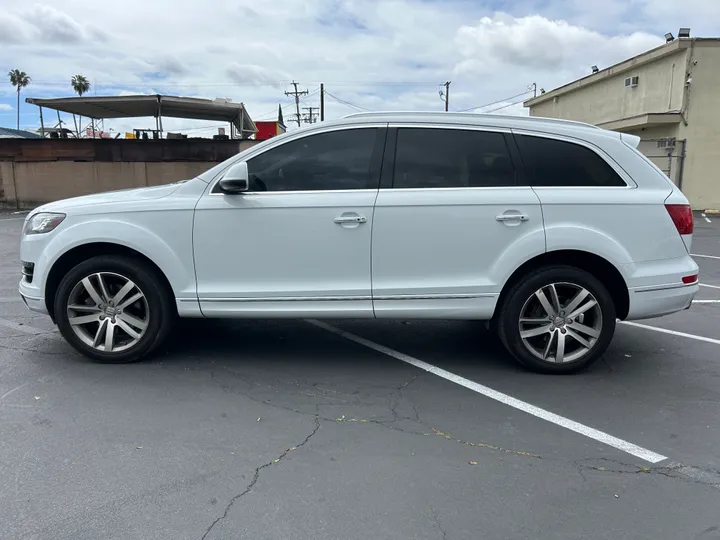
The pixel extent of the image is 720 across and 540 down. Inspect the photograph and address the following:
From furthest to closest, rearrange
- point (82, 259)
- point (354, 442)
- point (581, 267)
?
point (82, 259) → point (581, 267) → point (354, 442)

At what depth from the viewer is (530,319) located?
4.21 meters

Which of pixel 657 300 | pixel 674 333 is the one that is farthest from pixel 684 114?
pixel 657 300

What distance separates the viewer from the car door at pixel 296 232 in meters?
4.09

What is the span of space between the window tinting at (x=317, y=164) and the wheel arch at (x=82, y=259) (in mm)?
1018

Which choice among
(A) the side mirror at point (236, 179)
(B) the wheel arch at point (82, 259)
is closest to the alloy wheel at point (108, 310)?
(B) the wheel arch at point (82, 259)

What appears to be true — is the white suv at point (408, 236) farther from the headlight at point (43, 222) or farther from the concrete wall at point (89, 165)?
the concrete wall at point (89, 165)

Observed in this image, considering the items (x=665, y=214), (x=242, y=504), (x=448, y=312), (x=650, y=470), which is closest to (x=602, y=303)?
(x=665, y=214)

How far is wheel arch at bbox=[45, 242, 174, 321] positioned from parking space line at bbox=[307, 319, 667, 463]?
1.86 m

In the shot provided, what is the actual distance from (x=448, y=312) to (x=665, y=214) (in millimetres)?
1767

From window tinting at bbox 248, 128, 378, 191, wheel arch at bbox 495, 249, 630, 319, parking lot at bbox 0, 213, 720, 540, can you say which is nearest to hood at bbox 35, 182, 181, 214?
window tinting at bbox 248, 128, 378, 191

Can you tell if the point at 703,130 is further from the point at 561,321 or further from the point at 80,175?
the point at 80,175

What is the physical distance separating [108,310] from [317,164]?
2.00 m

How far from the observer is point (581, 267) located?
4281 mm

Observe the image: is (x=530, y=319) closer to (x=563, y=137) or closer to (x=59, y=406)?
(x=563, y=137)
